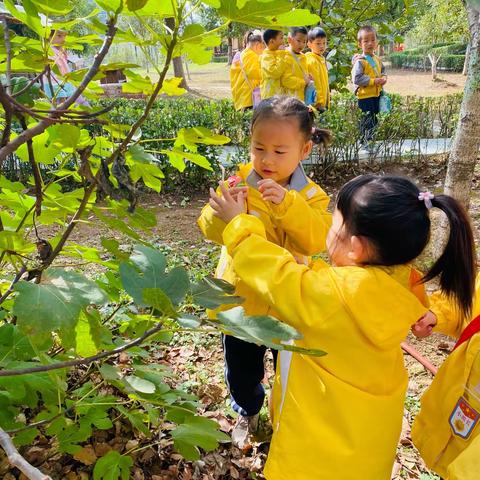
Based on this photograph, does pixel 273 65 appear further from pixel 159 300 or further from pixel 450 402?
pixel 159 300

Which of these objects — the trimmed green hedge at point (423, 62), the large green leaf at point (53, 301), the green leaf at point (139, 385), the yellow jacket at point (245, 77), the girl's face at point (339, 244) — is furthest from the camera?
the trimmed green hedge at point (423, 62)

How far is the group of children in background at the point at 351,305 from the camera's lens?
137 cm

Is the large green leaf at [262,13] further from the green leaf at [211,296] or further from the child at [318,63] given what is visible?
the child at [318,63]

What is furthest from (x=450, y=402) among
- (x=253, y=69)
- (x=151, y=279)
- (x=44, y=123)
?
(x=253, y=69)

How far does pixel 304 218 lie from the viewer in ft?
5.70

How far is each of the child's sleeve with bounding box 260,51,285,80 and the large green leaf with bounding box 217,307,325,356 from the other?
5895 mm

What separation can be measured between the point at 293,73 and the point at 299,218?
5.21 metres

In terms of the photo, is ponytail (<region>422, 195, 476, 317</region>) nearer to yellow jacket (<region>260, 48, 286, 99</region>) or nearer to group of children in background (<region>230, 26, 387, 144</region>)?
yellow jacket (<region>260, 48, 286, 99</region>)

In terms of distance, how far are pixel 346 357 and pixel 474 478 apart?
423 mm

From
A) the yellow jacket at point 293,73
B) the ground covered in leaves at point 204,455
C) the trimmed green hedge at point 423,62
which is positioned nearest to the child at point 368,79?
the yellow jacket at point 293,73

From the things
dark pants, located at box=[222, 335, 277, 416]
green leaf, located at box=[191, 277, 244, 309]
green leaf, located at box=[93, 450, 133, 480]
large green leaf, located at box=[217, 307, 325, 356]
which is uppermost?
large green leaf, located at box=[217, 307, 325, 356]

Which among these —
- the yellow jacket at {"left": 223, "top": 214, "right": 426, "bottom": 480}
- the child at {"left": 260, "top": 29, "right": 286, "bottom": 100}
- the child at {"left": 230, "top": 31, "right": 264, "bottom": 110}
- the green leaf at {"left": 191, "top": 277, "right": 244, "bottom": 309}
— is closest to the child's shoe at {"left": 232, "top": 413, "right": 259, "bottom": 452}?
the yellow jacket at {"left": 223, "top": 214, "right": 426, "bottom": 480}

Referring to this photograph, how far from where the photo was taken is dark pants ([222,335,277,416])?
2061 mm

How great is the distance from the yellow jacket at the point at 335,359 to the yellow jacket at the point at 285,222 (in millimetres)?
199
